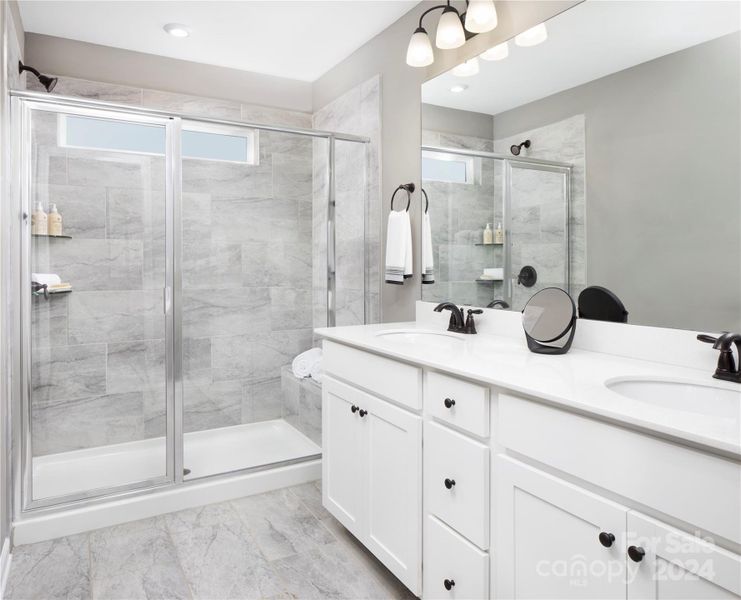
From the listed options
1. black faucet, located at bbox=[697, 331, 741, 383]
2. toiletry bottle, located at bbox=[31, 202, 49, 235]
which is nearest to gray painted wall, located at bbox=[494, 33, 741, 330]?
black faucet, located at bbox=[697, 331, 741, 383]

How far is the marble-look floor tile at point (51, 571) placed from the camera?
184cm

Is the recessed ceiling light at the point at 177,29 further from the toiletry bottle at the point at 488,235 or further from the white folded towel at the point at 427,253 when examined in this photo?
the toiletry bottle at the point at 488,235

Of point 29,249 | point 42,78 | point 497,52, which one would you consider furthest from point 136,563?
point 497,52

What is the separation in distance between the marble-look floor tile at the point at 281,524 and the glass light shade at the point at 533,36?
219cm

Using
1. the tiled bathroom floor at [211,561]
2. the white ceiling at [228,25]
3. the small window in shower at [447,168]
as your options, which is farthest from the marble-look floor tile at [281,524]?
the white ceiling at [228,25]

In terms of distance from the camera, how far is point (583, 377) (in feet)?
4.17

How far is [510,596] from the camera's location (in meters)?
1.26

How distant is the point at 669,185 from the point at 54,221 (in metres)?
2.48

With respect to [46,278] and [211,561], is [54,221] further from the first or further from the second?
[211,561]

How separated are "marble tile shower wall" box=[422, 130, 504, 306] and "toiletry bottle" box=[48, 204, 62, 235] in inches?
68.6

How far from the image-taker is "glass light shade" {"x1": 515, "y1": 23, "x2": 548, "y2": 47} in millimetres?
1859

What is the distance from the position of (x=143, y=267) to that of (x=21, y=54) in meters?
1.46

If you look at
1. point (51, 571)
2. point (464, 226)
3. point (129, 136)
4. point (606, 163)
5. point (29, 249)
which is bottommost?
point (51, 571)

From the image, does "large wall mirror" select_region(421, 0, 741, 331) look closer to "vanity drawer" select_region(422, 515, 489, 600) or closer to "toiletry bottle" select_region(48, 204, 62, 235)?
"vanity drawer" select_region(422, 515, 489, 600)
